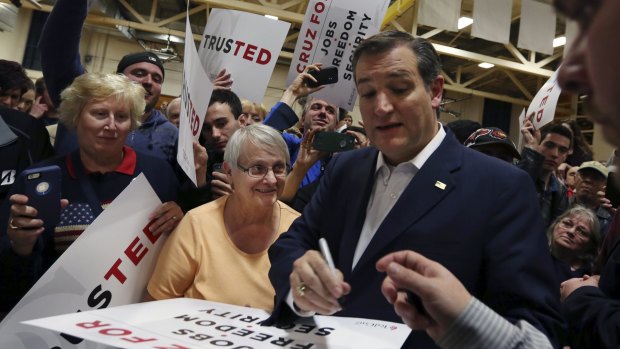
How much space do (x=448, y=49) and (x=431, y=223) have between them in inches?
336

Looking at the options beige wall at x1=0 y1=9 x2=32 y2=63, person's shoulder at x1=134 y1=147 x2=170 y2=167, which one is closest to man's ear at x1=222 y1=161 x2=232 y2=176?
person's shoulder at x1=134 y1=147 x2=170 y2=167

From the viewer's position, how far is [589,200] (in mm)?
3471

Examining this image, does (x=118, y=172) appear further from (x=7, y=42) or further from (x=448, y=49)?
(x=7, y=42)

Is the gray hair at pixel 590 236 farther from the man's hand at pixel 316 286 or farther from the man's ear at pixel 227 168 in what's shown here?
the man's hand at pixel 316 286

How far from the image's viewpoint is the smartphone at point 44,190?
1427mm

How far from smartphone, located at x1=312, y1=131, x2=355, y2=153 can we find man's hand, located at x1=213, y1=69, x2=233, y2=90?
2.07ft

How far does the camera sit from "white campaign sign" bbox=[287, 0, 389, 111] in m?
2.78

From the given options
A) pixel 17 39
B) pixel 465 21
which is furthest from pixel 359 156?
pixel 17 39

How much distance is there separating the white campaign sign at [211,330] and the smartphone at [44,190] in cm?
55

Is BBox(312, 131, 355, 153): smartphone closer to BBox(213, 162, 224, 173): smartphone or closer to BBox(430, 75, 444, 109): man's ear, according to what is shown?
BBox(213, 162, 224, 173): smartphone

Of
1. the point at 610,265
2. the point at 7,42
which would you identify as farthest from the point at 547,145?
the point at 7,42

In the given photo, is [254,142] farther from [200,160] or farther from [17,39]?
[17,39]

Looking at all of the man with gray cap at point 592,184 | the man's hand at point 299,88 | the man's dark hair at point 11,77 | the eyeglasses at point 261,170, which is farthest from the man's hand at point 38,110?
the man with gray cap at point 592,184

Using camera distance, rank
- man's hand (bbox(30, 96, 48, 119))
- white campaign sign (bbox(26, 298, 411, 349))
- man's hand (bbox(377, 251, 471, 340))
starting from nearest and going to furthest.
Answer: man's hand (bbox(377, 251, 471, 340)) < white campaign sign (bbox(26, 298, 411, 349)) < man's hand (bbox(30, 96, 48, 119))
